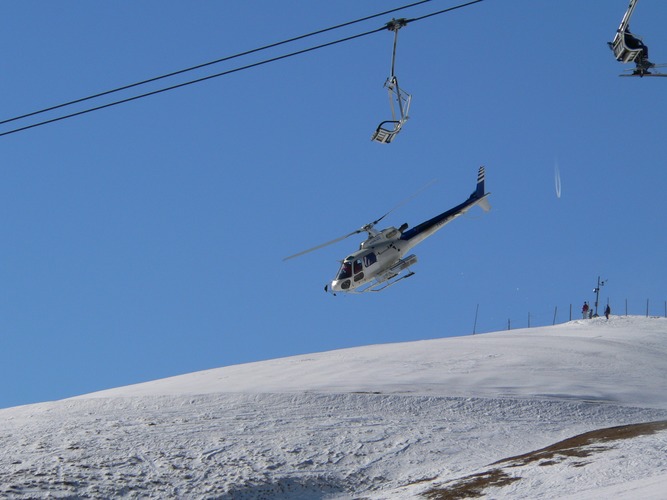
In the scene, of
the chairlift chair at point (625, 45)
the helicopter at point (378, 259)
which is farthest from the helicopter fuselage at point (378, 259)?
the chairlift chair at point (625, 45)

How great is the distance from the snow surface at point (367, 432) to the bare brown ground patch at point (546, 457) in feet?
0.20

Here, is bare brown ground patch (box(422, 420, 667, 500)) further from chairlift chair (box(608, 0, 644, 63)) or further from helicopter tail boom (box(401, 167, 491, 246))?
helicopter tail boom (box(401, 167, 491, 246))

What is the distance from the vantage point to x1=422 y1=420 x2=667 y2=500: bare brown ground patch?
21828 mm

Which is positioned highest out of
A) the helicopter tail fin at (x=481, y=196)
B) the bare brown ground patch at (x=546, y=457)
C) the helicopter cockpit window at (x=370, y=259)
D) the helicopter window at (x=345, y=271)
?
the helicopter tail fin at (x=481, y=196)

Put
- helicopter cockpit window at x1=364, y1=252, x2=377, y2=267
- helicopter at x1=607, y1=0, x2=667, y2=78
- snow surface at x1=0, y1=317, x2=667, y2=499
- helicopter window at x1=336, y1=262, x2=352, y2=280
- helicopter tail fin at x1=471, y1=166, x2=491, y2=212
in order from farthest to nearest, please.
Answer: helicopter tail fin at x1=471, y1=166, x2=491, y2=212
helicopter cockpit window at x1=364, y1=252, x2=377, y2=267
helicopter window at x1=336, y1=262, x2=352, y2=280
snow surface at x1=0, y1=317, x2=667, y2=499
helicopter at x1=607, y1=0, x2=667, y2=78

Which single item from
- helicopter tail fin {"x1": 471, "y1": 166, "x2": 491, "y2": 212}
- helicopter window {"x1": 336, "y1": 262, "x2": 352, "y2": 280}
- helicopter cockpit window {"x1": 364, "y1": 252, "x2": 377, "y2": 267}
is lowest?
helicopter window {"x1": 336, "y1": 262, "x2": 352, "y2": 280}

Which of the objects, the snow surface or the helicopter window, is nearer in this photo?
the snow surface

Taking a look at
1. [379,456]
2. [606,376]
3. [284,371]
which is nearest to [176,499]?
[379,456]

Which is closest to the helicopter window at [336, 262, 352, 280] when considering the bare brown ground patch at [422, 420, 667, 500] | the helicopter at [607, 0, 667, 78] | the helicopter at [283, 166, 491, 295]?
the helicopter at [283, 166, 491, 295]

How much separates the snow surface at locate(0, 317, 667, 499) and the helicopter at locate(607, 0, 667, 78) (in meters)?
6.55

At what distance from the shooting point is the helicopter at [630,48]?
17.2 meters

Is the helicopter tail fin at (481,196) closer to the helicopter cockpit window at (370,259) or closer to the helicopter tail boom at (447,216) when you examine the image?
the helicopter tail boom at (447,216)

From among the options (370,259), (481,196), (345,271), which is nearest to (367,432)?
(345,271)

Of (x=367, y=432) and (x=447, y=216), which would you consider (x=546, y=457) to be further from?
(x=447, y=216)
